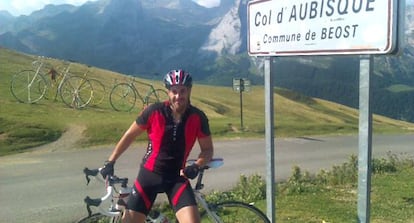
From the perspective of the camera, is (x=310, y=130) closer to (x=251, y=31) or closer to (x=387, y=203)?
(x=387, y=203)

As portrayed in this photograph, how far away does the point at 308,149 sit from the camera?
20922 millimetres

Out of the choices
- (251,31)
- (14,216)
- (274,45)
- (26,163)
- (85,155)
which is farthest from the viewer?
(85,155)

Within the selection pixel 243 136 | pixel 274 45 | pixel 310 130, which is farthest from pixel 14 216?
pixel 310 130

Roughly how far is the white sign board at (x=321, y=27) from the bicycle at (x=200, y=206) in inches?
62.4

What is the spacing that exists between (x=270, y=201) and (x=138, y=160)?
1159cm

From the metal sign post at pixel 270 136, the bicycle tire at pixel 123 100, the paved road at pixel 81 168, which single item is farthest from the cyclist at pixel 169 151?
the bicycle tire at pixel 123 100

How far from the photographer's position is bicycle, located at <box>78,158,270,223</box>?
16.7ft

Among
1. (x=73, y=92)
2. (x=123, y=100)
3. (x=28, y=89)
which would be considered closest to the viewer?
(x=28, y=89)

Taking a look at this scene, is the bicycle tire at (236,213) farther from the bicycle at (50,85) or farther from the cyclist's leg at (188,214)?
the bicycle at (50,85)

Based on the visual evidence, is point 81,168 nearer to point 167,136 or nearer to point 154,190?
point 154,190

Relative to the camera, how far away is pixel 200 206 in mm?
5512

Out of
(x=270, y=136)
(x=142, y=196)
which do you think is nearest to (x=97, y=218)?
(x=142, y=196)

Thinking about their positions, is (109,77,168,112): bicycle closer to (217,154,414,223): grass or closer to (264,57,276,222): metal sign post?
(217,154,414,223): grass

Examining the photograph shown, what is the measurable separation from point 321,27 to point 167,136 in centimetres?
197
